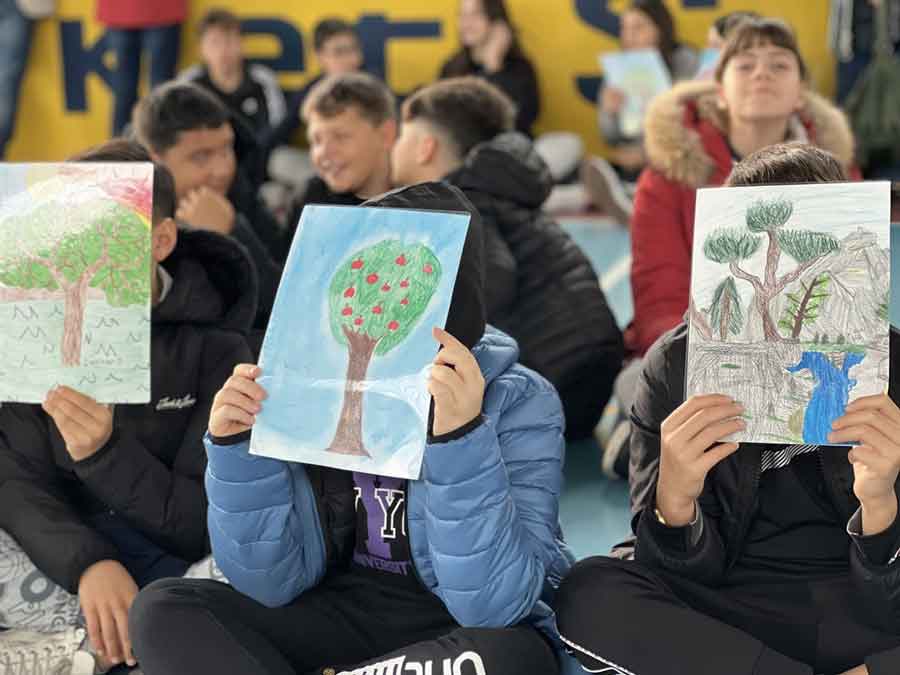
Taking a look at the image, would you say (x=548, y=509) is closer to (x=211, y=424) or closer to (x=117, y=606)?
(x=211, y=424)

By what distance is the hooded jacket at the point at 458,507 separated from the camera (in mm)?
1736

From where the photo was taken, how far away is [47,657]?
2105mm

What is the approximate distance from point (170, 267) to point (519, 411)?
793 mm

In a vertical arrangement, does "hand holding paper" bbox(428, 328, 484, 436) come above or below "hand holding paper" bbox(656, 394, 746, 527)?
above

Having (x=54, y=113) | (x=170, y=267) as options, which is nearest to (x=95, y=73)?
(x=54, y=113)

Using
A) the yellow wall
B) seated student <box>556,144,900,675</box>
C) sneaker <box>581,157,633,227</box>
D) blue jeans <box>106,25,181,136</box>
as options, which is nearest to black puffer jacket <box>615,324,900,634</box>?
seated student <box>556,144,900,675</box>

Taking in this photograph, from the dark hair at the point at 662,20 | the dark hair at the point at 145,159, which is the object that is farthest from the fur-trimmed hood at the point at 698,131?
the dark hair at the point at 662,20

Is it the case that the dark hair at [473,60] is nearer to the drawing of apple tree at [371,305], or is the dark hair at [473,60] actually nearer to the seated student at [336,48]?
the seated student at [336,48]

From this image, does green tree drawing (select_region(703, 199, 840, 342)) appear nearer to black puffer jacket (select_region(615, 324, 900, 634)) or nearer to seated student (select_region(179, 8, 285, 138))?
black puffer jacket (select_region(615, 324, 900, 634))

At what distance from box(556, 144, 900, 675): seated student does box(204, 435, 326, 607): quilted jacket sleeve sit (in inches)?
14.8

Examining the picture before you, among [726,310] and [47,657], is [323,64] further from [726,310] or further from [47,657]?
[726,310]

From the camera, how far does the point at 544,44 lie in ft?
23.6

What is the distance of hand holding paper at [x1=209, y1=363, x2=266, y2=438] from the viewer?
5.90 ft

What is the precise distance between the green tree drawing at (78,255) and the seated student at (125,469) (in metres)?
0.11
